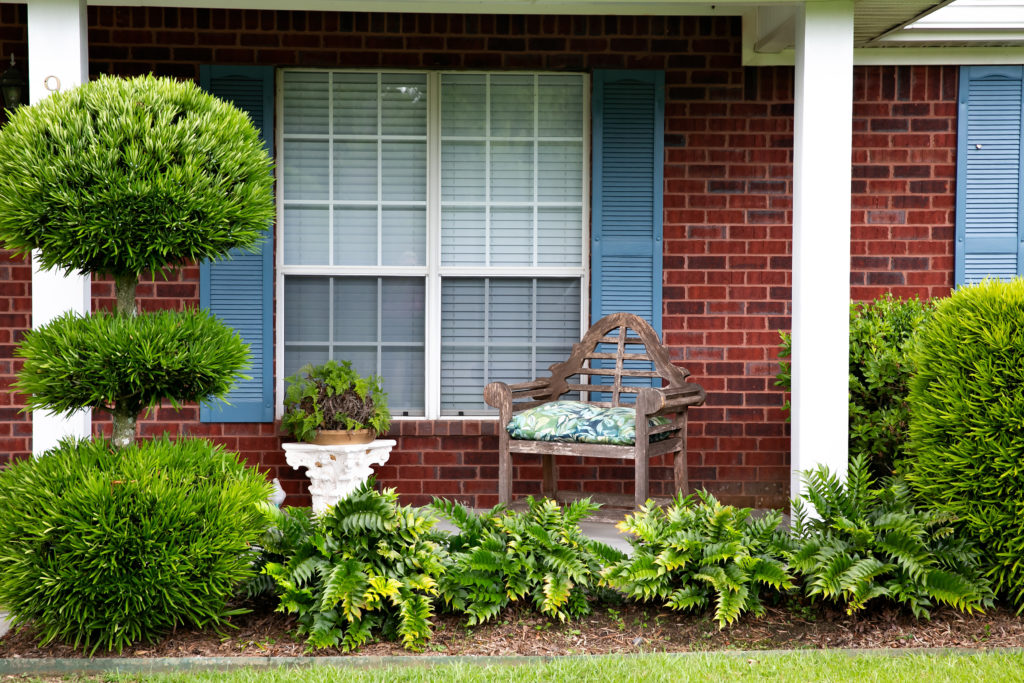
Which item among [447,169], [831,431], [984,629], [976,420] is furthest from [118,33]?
[984,629]

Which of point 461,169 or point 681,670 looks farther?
point 461,169

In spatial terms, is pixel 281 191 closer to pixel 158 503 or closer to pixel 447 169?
pixel 447 169

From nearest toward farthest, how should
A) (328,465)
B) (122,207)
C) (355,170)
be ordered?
1. (122,207)
2. (328,465)
3. (355,170)

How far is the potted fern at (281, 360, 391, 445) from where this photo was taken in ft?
16.0

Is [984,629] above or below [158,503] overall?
below

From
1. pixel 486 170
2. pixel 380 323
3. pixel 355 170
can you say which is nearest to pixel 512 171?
pixel 486 170

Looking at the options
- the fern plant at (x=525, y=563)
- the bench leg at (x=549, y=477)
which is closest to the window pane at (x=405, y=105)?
the bench leg at (x=549, y=477)

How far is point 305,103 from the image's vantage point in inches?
208

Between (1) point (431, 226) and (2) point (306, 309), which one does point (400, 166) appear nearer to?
(1) point (431, 226)

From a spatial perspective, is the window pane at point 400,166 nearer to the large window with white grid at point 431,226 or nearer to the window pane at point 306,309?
the large window with white grid at point 431,226

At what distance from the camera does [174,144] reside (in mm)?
3113

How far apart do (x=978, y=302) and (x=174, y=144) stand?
278cm

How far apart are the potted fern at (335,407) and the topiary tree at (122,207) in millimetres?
1670

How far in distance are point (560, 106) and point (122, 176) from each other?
2.82 metres
